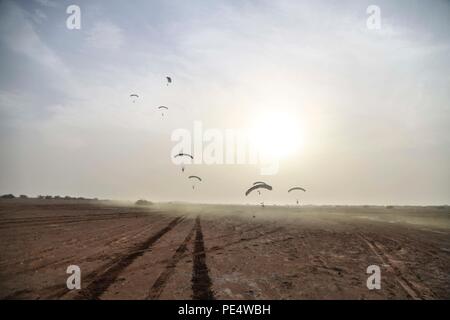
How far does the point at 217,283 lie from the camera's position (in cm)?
943

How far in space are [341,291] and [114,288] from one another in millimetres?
7102

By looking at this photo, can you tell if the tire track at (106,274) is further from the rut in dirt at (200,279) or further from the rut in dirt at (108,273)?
the rut in dirt at (200,279)

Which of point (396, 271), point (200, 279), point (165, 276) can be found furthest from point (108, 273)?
point (396, 271)

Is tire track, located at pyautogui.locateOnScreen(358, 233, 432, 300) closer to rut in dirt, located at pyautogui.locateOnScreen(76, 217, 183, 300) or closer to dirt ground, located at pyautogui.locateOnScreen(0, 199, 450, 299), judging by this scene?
dirt ground, located at pyautogui.locateOnScreen(0, 199, 450, 299)

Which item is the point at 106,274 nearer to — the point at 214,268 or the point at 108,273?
the point at 108,273

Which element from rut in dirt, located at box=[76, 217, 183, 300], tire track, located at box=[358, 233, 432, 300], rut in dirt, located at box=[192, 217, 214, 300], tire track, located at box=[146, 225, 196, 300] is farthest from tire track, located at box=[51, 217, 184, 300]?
tire track, located at box=[358, 233, 432, 300]

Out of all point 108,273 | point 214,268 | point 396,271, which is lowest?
point 396,271

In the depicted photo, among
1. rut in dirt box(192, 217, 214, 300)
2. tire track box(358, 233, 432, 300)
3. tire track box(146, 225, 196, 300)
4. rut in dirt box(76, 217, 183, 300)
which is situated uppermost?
rut in dirt box(76, 217, 183, 300)

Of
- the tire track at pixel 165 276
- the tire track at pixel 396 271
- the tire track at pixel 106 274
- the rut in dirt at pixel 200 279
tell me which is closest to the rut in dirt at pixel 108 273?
the tire track at pixel 106 274

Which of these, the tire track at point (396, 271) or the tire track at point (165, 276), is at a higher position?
the tire track at point (165, 276)
